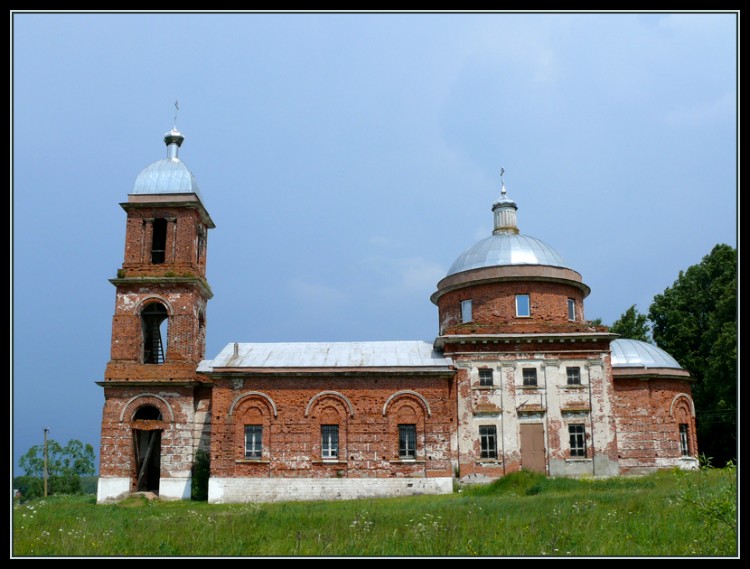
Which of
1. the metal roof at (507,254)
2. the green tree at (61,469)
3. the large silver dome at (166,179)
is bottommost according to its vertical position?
the green tree at (61,469)

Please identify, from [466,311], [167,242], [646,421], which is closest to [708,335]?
[646,421]

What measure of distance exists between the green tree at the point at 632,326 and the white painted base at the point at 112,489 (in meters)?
26.3

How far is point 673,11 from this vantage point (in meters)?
6.48

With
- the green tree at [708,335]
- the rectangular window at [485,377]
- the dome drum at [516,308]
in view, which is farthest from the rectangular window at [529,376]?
the green tree at [708,335]

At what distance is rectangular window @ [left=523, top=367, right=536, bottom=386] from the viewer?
26.5 meters

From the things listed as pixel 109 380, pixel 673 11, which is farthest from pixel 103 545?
pixel 109 380

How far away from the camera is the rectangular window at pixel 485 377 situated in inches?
1046

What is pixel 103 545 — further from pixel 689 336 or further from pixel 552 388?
pixel 689 336

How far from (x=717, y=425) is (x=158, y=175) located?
1101 inches

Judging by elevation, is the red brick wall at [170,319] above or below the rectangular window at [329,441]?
above

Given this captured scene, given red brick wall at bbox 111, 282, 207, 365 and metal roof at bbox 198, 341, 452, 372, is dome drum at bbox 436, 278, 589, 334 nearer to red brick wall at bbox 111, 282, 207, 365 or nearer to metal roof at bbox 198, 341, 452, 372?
metal roof at bbox 198, 341, 452, 372

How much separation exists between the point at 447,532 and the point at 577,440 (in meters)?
15.7

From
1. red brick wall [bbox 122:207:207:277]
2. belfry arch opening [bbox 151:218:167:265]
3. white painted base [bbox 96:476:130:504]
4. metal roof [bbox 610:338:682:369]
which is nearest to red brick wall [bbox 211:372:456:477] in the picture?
white painted base [bbox 96:476:130:504]

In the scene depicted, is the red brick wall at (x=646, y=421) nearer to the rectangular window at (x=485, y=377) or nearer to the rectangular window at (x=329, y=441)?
the rectangular window at (x=485, y=377)
